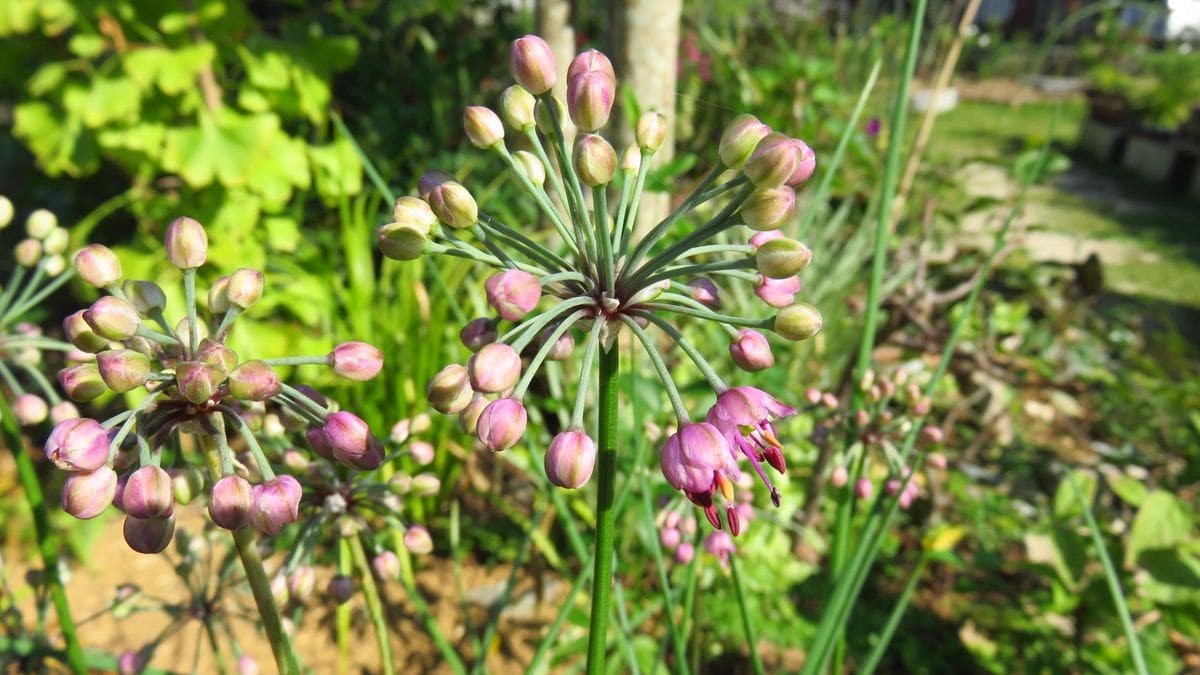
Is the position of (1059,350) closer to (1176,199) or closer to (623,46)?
(623,46)

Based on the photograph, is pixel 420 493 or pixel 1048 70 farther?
pixel 1048 70

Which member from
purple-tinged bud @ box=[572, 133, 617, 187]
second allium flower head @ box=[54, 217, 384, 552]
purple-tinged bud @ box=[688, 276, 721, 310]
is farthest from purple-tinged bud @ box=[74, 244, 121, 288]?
purple-tinged bud @ box=[688, 276, 721, 310]

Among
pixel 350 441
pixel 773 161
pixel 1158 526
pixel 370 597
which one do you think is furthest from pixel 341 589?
pixel 1158 526

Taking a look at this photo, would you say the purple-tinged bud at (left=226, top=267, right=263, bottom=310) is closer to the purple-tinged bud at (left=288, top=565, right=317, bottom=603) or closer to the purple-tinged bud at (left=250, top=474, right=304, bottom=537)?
the purple-tinged bud at (left=250, top=474, right=304, bottom=537)

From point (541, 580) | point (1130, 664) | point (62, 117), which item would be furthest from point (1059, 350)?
point (62, 117)

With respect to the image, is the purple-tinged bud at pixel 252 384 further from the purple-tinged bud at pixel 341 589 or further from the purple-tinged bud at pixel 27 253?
the purple-tinged bud at pixel 27 253

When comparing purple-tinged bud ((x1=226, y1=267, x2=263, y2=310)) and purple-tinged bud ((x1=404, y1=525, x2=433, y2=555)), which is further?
purple-tinged bud ((x1=404, y1=525, x2=433, y2=555))

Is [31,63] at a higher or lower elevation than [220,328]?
lower
